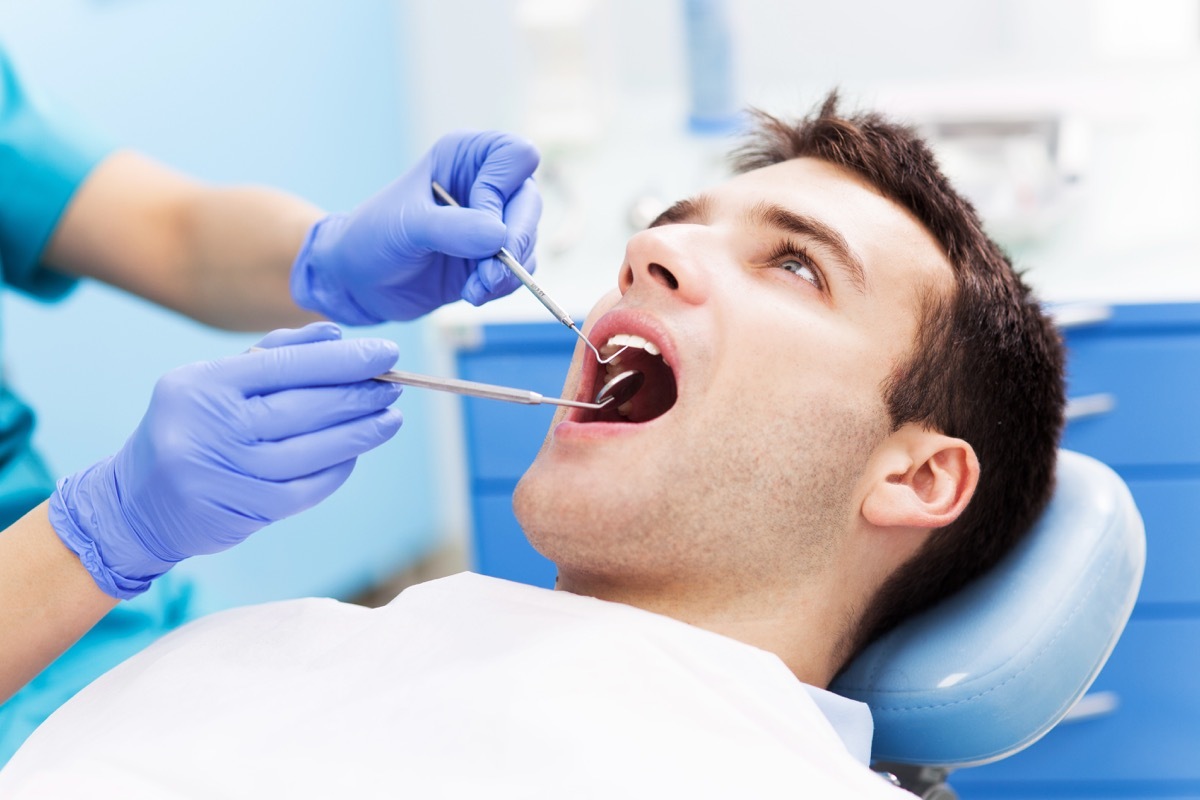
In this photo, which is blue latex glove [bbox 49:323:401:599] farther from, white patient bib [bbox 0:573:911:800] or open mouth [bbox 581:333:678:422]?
open mouth [bbox 581:333:678:422]

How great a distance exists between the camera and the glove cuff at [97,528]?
3.20 ft

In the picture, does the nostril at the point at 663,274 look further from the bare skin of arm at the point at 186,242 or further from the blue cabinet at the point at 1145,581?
the blue cabinet at the point at 1145,581

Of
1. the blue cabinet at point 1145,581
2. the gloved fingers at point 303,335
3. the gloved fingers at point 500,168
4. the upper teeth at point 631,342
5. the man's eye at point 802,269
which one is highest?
the gloved fingers at point 500,168

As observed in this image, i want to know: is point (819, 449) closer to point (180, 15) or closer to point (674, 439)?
point (674, 439)

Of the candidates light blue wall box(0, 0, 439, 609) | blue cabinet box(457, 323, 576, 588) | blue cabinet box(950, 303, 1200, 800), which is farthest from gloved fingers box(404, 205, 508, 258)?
blue cabinet box(950, 303, 1200, 800)

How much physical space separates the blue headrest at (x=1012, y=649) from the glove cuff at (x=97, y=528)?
691 millimetres

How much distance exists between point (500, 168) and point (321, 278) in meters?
0.27

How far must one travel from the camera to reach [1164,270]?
5.72ft

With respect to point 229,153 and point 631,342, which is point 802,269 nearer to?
point 631,342

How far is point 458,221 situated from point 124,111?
1.19 m

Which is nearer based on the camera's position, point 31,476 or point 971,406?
point 971,406

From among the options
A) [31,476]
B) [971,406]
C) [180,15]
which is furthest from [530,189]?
[180,15]

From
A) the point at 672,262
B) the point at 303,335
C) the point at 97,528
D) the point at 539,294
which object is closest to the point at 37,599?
the point at 97,528

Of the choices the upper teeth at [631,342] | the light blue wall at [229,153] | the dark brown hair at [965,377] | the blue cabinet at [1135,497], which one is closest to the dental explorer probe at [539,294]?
the upper teeth at [631,342]
